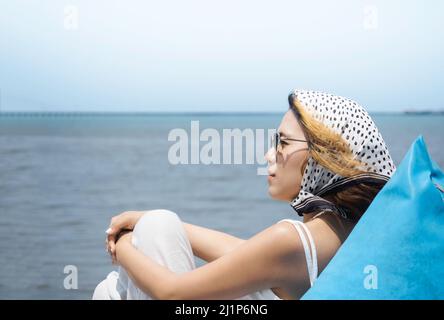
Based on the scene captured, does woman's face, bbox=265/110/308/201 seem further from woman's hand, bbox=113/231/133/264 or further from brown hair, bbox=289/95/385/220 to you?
woman's hand, bbox=113/231/133/264

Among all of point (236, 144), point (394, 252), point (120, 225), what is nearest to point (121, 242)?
point (120, 225)

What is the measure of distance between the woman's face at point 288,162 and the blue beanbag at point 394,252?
22cm

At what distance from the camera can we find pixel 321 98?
2006 mm

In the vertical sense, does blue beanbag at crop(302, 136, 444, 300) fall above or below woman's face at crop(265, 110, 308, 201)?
below

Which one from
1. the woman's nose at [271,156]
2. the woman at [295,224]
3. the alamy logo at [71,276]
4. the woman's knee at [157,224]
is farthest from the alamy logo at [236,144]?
the alamy logo at [71,276]

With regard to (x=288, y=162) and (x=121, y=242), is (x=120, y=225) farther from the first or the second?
(x=288, y=162)

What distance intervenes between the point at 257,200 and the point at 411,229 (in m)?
8.10

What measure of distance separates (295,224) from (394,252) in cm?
26

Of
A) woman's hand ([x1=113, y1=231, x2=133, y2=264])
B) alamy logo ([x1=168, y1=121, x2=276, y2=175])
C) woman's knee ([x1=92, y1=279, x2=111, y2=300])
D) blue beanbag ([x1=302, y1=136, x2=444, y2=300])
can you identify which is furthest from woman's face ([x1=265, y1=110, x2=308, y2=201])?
woman's knee ([x1=92, y1=279, x2=111, y2=300])

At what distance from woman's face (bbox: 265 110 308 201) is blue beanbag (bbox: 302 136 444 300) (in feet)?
0.73

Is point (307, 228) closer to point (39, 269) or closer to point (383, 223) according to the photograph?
point (383, 223)

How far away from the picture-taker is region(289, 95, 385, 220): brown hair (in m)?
1.93

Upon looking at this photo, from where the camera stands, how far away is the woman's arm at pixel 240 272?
72.1 inches

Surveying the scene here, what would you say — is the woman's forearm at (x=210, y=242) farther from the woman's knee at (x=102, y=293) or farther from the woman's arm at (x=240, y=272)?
the woman's arm at (x=240, y=272)
